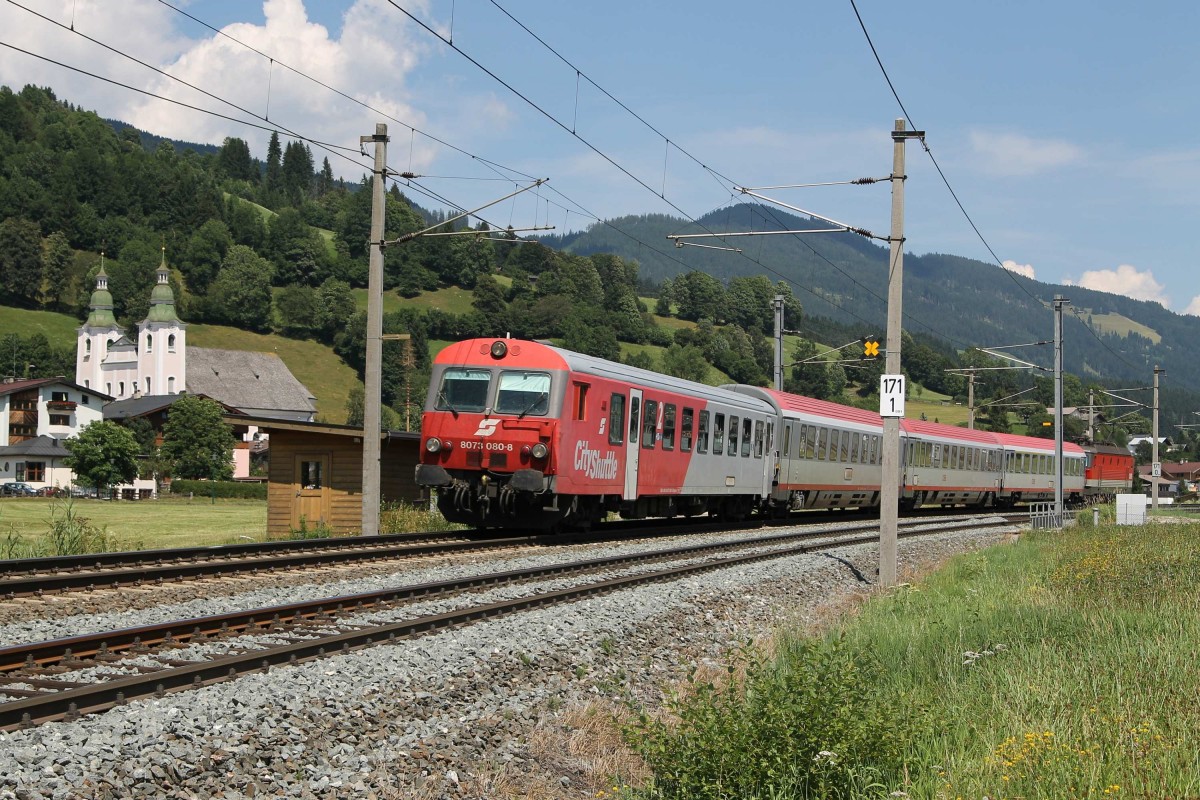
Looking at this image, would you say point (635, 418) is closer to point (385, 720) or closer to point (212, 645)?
point (212, 645)

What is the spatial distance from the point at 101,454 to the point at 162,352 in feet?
245

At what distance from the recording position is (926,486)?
4022cm

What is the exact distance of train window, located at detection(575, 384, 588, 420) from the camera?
67.7 ft

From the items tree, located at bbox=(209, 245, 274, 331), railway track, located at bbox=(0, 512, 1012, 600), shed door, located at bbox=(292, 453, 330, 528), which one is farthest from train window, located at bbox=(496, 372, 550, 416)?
tree, located at bbox=(209, 245, 274, 331)

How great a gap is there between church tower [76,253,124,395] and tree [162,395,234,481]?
7100 cm

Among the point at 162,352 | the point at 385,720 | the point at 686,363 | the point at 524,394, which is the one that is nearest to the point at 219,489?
the point at 686,363

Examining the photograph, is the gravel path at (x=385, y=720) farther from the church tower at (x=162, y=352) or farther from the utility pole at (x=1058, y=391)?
the church tower at (x=162, y=352)

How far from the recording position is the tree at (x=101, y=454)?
265 ft

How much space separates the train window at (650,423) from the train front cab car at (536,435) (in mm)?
20

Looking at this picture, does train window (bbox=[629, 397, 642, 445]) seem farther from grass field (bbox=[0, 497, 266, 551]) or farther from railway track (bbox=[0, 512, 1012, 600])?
grass field (bbox=[0, 497, 266, 551])

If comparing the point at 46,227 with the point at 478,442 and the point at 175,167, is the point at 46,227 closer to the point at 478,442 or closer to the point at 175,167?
the point at 175,167

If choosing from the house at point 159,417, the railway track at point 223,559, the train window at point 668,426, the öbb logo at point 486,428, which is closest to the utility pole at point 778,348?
the train window at point 668,426

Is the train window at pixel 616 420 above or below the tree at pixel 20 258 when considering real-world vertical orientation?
below

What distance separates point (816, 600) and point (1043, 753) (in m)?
10.3
